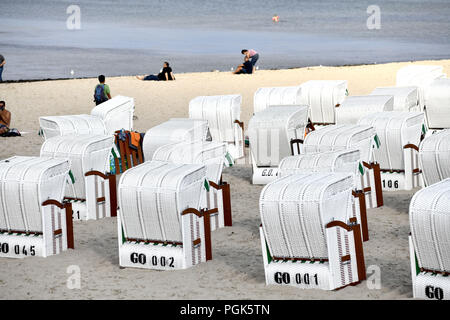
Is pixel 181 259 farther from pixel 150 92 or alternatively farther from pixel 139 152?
pixel 150 92

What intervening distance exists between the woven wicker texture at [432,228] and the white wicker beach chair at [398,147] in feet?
18.3

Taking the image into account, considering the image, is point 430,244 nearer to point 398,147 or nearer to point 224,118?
point 398,147

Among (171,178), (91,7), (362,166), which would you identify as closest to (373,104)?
(362,166)

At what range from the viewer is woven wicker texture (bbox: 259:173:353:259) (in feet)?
34.0

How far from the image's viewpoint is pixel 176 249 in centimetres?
1162

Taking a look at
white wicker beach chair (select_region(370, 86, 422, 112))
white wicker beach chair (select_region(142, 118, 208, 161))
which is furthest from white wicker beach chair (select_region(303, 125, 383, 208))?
white wicker beach chair (select_region(370, 86, 422, 112))

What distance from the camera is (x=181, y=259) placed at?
1158 centimetres

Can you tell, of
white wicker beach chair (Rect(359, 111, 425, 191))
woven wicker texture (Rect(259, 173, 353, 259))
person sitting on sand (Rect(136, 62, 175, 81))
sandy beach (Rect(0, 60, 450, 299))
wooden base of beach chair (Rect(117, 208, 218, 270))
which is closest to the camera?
woven wicker texture (Rect(259, 173, 353, 259))

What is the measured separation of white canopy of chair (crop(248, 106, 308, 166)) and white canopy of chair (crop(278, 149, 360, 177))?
311cm

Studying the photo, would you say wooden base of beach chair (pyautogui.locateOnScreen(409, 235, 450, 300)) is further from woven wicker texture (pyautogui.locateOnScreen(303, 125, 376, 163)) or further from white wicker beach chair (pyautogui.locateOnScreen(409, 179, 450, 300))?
woven wicker texture (pyautogui.locateOnScreen(303, 125, 376, 163))

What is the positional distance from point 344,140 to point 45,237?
16.2ft

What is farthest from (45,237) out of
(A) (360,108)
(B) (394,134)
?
(A) (360,108)

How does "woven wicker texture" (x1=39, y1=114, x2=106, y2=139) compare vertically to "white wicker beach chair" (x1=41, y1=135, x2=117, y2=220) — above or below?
above

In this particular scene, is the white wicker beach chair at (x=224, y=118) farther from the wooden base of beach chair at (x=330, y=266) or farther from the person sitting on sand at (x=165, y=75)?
the person sitting on sand at (x=165, y=75)
